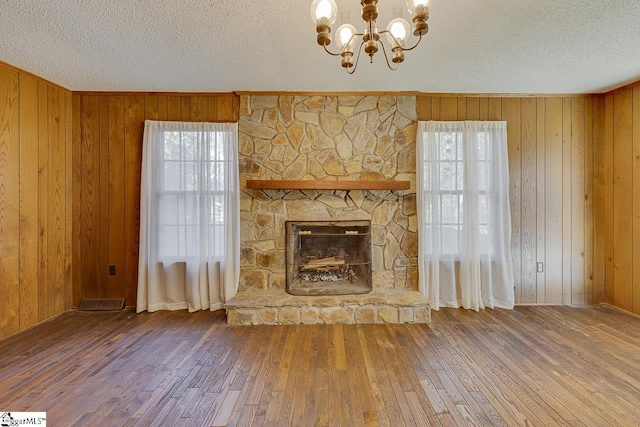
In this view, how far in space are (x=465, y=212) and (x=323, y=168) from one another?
5.50 feet

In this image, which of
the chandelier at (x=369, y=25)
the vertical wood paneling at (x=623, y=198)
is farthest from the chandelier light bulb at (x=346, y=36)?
the vertical wood paneling at (x=623, y=198)

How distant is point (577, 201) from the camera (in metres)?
3.42

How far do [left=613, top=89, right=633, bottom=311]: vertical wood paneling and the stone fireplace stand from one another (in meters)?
2.19

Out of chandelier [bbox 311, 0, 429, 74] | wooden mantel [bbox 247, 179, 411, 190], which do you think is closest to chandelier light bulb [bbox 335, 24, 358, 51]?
chandelier [bbox 311, 0, 429, 74]

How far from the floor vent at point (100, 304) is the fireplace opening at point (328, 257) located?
1950mm

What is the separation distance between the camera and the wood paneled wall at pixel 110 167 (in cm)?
336

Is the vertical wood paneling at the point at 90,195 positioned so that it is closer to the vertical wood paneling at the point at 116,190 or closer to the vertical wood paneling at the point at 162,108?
the vertical wood paneling at the point at 116,190

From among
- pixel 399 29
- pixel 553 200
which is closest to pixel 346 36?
pixel 399 29

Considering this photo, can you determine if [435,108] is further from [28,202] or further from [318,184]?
[28,202]

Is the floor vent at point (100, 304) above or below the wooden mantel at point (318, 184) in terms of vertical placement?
below

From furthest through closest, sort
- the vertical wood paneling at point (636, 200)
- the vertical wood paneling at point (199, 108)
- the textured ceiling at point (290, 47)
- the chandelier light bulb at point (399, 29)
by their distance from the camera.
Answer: the vertical wood paneling at point (199, 108)
the vertical wood paneling at point (636, 200)
the textured ceiling at point (290, 47)
the chandelier light bulb at point (399, 29)

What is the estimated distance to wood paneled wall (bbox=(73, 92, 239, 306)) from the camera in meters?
3.36

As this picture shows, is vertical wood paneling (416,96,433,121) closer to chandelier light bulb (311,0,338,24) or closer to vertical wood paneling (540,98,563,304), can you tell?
vertical wood paneling (540,98,563,304)

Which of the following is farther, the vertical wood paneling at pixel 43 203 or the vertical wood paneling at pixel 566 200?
the vertical wood paneling at pixel 566 200
